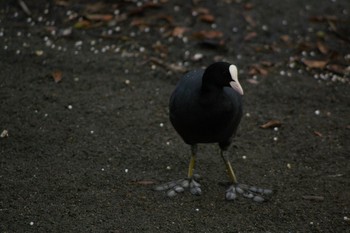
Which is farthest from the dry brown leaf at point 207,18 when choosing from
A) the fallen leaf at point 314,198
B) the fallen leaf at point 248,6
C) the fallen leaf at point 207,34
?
the fallen leaf at point 314,198

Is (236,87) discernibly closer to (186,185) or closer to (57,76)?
(186,185)

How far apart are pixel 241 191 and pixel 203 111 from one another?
91cm

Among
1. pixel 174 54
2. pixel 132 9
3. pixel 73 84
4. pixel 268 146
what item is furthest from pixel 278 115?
pixel 132 9

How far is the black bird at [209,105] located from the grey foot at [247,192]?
0.04 feet

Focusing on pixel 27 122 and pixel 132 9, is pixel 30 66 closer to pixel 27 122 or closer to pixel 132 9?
pixel 27 122

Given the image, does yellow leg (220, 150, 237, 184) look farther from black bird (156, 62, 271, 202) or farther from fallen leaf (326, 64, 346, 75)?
fallen leaf (326, 64, 346, 75)

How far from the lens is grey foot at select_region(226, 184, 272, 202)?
446 centimetres

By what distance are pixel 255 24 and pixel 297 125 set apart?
232 cm

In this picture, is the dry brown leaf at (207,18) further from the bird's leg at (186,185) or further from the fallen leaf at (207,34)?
the bird's leg at (186,185)

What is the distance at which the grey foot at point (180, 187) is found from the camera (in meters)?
4.52

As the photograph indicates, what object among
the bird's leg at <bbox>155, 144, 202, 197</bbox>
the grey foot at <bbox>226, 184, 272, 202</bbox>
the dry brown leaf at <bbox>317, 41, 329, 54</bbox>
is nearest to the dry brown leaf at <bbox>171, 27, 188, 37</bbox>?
the dry brown leaf at <bbox>317, 41, 329, 54</bbox>

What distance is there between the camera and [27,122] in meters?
5.37

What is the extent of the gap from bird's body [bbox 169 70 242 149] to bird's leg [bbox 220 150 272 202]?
415 mm

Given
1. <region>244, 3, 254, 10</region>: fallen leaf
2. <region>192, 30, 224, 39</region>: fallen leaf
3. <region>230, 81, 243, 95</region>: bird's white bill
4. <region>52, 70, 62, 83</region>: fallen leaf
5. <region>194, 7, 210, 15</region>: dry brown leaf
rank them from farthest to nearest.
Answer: <region>244, 3, 254, 10</region>: fallen leaf → <region>194, 7, 210, 15</region>: dry brown leaf → <region>192, 30, 224, 39</region>: fallen leaf → <region>52, 70, 62, 83</region>: fallen leaf → <region>230, 81, 243, 95</region>: bird's white bill
